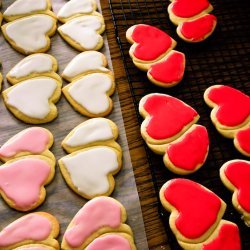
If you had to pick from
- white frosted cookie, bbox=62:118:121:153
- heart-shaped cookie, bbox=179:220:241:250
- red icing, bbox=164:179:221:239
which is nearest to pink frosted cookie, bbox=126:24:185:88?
white frosted cookie, bbox=62:118:121:153

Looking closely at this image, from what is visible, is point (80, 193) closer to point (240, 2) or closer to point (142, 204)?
point (142, 204)

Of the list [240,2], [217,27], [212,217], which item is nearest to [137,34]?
[217,27]

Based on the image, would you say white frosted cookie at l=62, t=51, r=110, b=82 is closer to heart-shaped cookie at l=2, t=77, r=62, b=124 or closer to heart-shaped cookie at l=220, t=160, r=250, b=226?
heart-shaped cookie at l=2, t=77, r=62, b=124

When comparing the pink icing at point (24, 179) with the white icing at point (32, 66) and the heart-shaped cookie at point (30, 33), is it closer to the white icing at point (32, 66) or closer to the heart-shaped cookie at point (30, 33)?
the white icing at point (32, 66)

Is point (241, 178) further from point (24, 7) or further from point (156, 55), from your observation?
point (24, 7)

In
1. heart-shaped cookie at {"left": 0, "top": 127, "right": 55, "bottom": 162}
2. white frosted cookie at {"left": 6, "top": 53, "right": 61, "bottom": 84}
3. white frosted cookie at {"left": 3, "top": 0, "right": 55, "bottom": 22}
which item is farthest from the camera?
white frosted cookie at {"left": 3, "top": 0, "right": 55, "bottom": 22}

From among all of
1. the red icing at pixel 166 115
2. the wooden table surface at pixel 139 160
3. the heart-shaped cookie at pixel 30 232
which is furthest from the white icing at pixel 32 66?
the heart-shaped cookie at pixel 30 232
